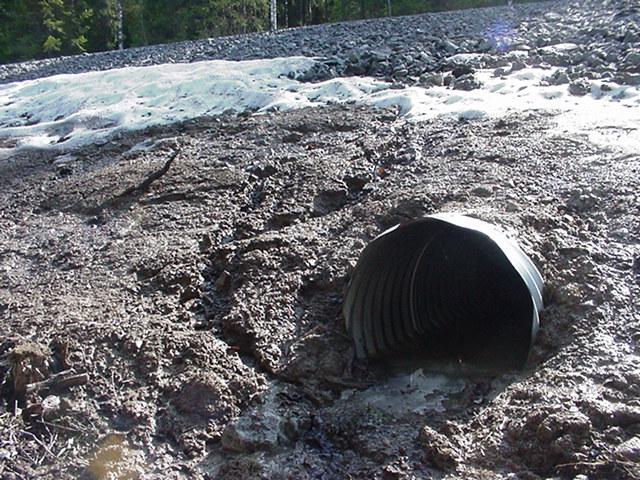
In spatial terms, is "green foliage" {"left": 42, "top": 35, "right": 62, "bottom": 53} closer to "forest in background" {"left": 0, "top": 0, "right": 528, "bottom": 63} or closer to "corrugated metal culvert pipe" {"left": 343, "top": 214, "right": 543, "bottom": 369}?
"forest in background" {"left": 0, "top": 0, "right": 528, "bottom": 63}

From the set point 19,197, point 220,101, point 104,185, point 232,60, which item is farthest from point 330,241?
point 232,60

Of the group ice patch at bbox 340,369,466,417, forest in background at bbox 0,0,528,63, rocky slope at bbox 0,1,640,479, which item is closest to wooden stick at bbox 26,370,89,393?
rocky slope at bbox 0,1,640,479

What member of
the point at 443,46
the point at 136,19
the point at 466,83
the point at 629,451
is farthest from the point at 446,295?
the point at 136,19

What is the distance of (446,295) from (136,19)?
26532 mm

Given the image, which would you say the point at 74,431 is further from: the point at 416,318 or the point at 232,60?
the point at 232,60

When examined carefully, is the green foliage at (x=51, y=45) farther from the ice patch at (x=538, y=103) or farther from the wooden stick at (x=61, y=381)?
the wooden stick at (x=61, y=381)

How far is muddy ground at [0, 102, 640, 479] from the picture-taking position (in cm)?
225

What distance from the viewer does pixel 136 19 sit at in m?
26.7

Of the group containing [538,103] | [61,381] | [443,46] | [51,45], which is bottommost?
[51,45]

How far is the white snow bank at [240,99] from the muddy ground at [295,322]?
0.38 m

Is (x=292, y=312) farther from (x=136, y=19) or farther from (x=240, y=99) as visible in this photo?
(x=136, y=19)

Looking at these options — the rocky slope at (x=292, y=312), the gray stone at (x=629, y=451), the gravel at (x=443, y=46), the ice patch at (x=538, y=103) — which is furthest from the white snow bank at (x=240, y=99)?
the gray stone at (x=629, y=451)

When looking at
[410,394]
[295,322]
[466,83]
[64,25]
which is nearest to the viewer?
[410,394]

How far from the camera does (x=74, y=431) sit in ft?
7.68
